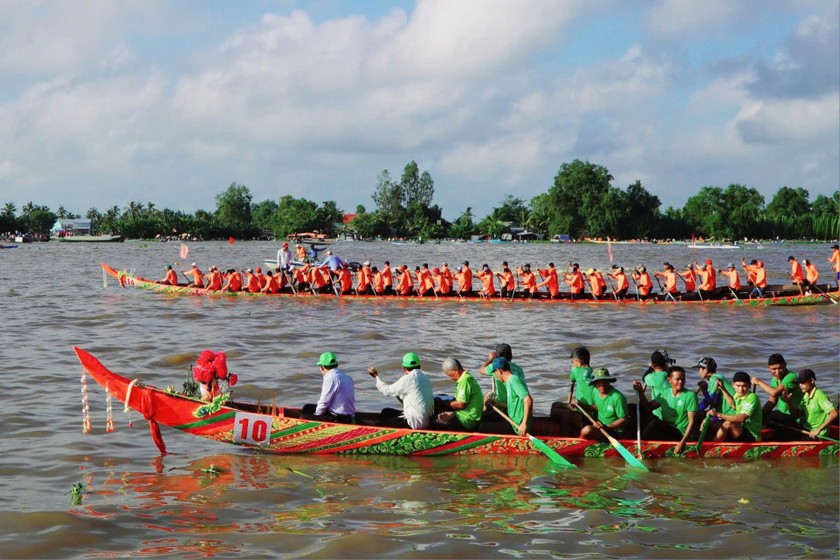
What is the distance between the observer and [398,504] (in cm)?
906

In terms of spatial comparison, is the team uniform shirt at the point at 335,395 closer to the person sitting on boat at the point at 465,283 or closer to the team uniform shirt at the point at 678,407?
the team uniform shirt at the point at 678,407

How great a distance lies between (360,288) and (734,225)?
90150 millimetres

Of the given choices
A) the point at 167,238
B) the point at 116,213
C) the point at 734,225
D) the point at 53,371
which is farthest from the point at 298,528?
the point at 116,213

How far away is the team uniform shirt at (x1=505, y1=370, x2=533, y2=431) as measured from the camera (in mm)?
10453

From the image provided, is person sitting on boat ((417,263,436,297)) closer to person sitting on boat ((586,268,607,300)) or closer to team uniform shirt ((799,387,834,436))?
person sitting on boat ((586,268,607,300))

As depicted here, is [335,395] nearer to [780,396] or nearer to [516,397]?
[516,397]

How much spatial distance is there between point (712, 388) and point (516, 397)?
8.14 feet

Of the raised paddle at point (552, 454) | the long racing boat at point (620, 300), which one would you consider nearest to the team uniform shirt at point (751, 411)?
the raised paddle at point (552, 454)

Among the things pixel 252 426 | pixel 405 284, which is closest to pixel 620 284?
pixel 405 284

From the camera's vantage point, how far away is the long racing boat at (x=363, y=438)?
10391 mm

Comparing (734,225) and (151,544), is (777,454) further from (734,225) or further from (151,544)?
(734,225)

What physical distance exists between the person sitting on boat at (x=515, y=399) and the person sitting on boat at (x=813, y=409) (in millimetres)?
3457

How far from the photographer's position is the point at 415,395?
10.4 meters

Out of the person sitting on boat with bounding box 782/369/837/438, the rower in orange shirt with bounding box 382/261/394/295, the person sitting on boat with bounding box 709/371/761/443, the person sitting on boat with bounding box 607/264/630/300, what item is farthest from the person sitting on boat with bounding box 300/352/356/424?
the rower in orange shirt with bounding box 382/261/394/295
